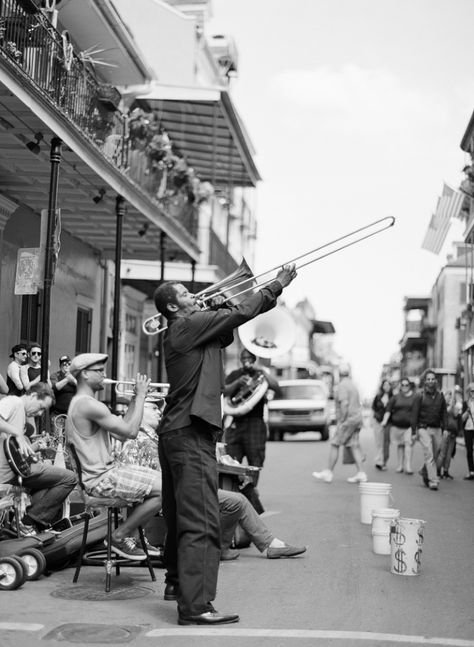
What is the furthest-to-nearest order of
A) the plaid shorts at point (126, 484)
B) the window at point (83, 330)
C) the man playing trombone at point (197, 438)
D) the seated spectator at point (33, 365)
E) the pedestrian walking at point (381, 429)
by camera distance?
the window at point (83, 330), the pedestrian walking at point (381, 429), the seated spectator at point (33, 365), the plaid shorts at point (126, 484), the man playing trombone at point (197, 438)

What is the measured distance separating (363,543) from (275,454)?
561 inches

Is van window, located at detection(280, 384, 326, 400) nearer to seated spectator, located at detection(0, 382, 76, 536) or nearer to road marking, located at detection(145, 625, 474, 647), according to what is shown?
seated spectator, located at detection(0, 382, 76, 536)

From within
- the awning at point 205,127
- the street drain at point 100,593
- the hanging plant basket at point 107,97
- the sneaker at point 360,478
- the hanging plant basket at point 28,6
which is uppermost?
the awning at point 205,127

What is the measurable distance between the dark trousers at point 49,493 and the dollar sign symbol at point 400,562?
263 cm

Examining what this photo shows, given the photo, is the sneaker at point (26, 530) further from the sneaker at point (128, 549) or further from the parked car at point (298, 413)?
A: the parked car at point (298, 413)

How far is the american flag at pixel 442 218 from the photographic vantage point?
27.0m

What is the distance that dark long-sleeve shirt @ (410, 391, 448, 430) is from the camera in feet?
49.8

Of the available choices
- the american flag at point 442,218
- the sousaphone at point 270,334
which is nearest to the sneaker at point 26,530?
the sousaphone at point 270,334

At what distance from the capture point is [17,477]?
292 inches

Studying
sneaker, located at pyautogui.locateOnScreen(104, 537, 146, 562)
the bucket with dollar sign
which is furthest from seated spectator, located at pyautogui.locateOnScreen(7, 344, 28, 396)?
the bucket with dollar sign

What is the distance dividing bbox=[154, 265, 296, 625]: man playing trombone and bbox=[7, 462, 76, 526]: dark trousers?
6.35 feet

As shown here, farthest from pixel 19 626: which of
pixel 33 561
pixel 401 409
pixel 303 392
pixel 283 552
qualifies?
→ pixel 303 392

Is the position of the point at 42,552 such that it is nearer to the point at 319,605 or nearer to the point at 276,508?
the point at 319,605

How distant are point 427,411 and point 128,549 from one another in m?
8.72
